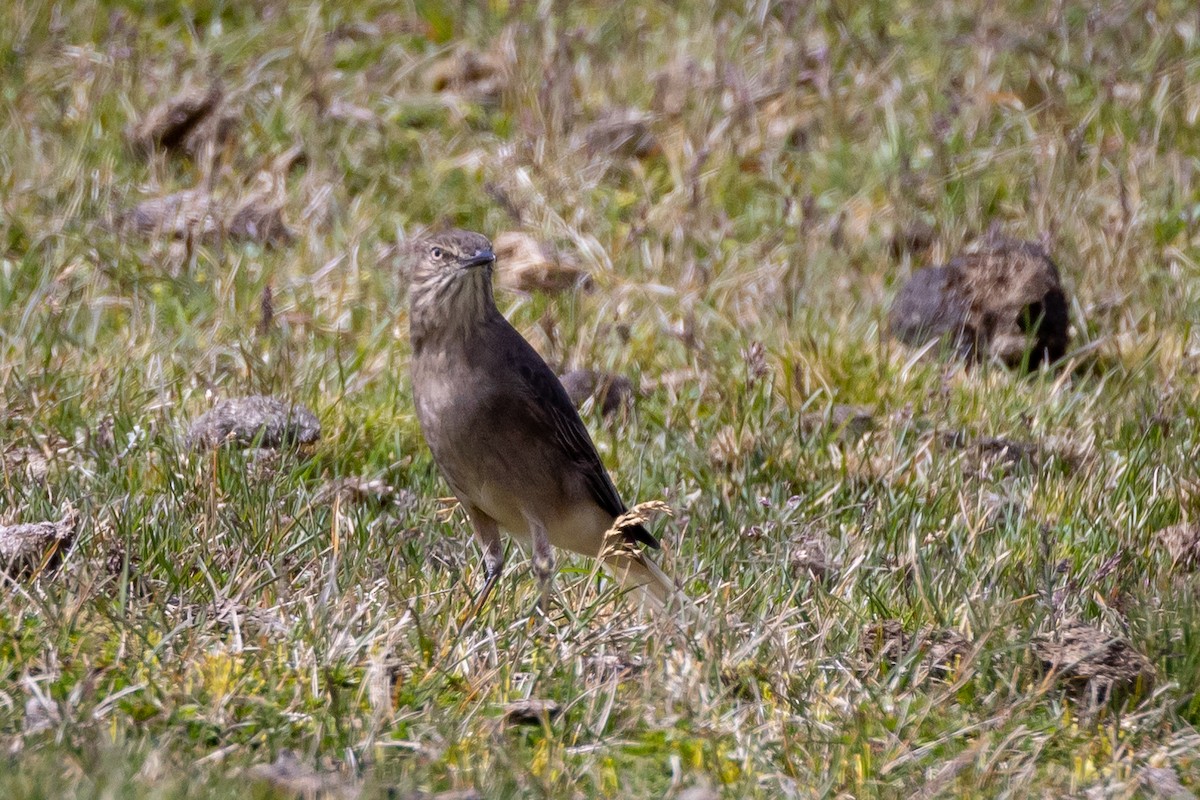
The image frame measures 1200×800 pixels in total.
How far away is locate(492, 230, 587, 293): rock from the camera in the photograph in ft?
26.0

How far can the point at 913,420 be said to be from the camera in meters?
6.69

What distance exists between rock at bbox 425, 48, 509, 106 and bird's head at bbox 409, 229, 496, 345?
15.3 feet

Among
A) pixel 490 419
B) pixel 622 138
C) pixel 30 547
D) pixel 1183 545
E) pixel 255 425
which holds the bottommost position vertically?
pixel 1183 545

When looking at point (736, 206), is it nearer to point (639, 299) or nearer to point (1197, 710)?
point (639, 299)

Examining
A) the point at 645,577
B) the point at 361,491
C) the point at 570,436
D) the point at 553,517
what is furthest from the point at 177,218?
the point at 645,577

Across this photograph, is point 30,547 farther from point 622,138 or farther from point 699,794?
point 622,138

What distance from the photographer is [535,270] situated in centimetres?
791

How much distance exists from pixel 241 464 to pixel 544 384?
3.52 ft

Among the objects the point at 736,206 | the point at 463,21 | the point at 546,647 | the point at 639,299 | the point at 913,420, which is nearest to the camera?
the point at 546,647

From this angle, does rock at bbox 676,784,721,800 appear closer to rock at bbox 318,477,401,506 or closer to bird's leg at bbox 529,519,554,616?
bird's leg at bbox 529,519,554,616

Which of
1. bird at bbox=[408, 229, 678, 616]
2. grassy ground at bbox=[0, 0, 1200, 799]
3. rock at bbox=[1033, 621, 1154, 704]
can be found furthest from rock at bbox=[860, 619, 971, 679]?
bird at bbox=[408, 229, 678, 616]

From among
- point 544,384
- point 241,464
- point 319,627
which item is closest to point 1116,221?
point 544,384

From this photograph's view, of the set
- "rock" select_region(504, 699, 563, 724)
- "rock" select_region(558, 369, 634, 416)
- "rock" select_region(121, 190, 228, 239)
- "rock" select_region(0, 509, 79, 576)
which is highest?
"rock" select_region(0, 509, 79, 576)

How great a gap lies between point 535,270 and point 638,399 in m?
1.30
